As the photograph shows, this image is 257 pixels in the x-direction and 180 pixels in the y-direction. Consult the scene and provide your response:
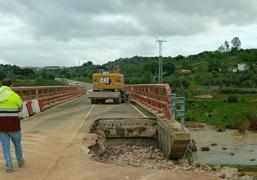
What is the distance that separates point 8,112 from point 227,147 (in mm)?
19400

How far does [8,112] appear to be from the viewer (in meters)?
10.5

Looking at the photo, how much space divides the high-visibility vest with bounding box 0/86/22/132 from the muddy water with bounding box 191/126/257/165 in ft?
37.5

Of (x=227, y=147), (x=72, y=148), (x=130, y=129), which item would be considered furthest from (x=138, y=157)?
(x=227, y=147)

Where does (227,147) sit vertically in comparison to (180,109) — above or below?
below

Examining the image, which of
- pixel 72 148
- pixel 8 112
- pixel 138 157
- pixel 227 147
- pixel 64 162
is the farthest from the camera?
pixel 227 147

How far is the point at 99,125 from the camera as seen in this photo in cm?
1977

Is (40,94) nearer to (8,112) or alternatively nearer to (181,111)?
(181,111)

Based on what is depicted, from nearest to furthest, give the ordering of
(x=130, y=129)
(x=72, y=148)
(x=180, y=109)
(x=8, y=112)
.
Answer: (x=8, y=112), (x=72, y=148), (x=180, y=109), (x=130, y=129)

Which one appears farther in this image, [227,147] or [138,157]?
[227,147]

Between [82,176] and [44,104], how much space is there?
1996cm

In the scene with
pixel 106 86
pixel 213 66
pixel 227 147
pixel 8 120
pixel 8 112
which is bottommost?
pixel 227 147

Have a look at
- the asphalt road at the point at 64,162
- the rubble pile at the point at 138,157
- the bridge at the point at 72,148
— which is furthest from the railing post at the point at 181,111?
the asphalt road at the point at 64,162

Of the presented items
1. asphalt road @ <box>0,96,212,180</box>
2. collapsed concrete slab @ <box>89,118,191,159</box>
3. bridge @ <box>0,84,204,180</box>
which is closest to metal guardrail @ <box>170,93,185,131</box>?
bridge @ <box>0,84,204,180</box>

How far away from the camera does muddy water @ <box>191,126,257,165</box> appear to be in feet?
74.0
